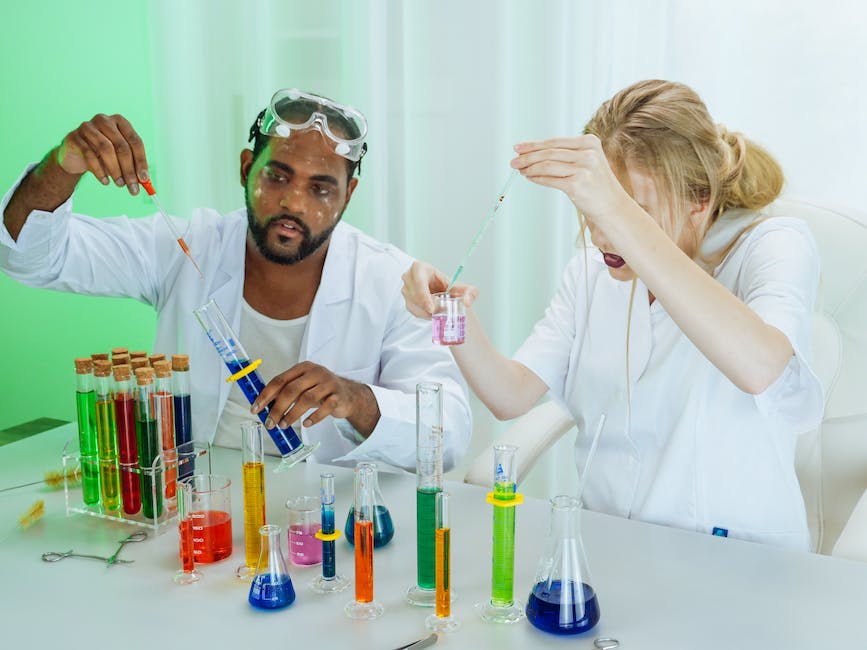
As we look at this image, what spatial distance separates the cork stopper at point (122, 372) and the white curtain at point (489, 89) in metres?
1.32

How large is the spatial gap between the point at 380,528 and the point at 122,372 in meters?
0.47

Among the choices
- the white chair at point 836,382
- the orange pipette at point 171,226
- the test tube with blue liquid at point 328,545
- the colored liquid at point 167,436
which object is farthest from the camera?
the white chair at point 836,382

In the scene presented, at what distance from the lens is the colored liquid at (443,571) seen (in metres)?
1.03

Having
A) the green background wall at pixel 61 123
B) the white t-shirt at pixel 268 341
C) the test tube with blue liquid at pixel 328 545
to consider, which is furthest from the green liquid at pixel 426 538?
the green background wall at pixel 61 123

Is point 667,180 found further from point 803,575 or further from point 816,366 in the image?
point 803,575

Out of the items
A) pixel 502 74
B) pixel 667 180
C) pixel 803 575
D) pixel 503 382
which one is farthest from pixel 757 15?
pixel 803 575

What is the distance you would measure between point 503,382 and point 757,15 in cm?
119

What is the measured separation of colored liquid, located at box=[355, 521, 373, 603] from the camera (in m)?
1.08

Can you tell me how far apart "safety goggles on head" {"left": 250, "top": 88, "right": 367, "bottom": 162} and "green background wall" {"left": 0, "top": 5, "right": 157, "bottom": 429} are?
49.7 inches

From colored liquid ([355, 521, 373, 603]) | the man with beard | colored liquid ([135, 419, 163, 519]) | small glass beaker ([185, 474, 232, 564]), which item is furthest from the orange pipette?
colored liquid ([355, 521, 373, 603])

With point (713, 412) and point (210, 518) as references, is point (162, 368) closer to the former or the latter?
point (210, 518)

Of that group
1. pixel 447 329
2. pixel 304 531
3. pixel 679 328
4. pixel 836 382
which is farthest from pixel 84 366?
pixel 836 382

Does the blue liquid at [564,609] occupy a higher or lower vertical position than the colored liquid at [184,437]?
lower

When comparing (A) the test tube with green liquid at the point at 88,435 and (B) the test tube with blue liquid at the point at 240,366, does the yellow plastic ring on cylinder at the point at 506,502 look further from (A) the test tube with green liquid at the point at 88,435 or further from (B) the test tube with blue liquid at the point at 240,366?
(A) the test tube with green liquid at the point at 88,435
